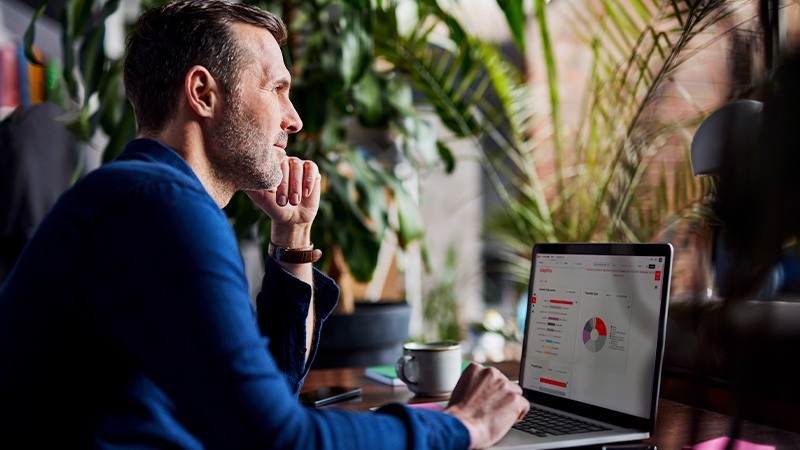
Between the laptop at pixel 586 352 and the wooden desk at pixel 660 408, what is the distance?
4cm

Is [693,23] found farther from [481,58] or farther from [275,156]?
[481,58]

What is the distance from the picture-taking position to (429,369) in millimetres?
1240

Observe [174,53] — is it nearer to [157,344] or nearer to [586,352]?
[157,344]

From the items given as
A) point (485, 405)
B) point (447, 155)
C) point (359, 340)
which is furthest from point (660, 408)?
point (447, 155)

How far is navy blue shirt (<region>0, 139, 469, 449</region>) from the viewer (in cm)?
70

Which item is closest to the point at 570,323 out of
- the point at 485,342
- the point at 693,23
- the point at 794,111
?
the point at 693,23

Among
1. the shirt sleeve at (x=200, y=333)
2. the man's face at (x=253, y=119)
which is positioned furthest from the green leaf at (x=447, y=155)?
the shirt sleeve at (x=200, y=333)

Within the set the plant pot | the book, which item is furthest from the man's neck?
the plant pot

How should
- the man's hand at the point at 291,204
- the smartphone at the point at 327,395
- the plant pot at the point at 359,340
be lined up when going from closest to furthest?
1. the smartphone at the point at 327,395
2. the man's hand at the point at 291,204
3. the plant pot at the point at 359,340

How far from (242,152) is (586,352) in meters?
0.54

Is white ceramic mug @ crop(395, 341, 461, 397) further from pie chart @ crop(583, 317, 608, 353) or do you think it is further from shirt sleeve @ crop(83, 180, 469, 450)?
shirt sleeve @ crop(83, 180, 469, 450)

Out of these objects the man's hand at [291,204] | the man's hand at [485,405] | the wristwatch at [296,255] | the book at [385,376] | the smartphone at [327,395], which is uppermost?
the man's hand at [291,204]

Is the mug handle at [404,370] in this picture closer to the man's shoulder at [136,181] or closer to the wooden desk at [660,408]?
the wooden desk at [660,408]

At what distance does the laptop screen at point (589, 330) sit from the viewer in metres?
0.98
